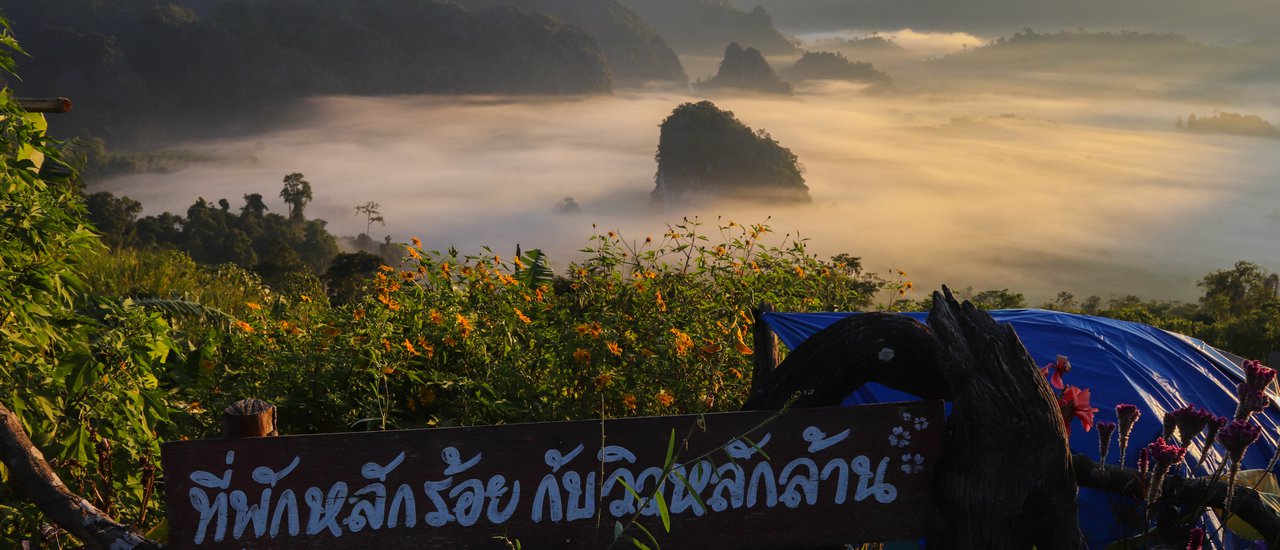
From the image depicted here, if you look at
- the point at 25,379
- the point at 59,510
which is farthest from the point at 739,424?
the point at 25,379

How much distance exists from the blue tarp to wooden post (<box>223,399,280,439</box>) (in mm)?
1944

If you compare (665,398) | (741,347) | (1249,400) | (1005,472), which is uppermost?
(1249,400)

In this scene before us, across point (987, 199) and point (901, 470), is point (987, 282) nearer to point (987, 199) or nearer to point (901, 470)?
point (987, 199)

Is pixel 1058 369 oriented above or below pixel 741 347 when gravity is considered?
above

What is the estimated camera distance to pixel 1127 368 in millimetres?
3383

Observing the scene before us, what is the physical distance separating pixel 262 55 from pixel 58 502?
175 m

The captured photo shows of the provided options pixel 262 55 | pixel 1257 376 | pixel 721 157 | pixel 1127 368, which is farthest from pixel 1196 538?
pixel 262 55

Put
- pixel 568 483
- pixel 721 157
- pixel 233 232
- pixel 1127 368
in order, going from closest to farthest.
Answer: pixel 568 483 < pixel 1127 368 < pixel 233 232 < pixel 721 157

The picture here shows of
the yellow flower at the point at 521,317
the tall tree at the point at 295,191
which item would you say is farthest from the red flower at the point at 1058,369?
the tall tree at the point at 295,191

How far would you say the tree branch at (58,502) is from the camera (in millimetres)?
1909

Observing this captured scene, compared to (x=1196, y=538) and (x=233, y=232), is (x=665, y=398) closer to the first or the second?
(x=1196, y=538)

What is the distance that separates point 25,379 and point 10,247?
0.39 metres

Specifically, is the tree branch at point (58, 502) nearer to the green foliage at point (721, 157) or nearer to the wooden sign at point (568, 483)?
the wooden sign at point (568, 483)

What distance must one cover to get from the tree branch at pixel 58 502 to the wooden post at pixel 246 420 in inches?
10.4
